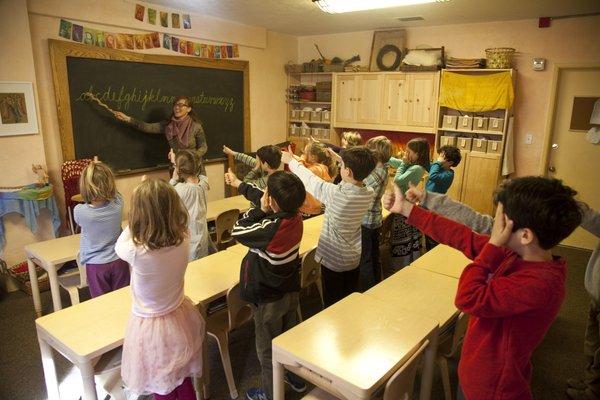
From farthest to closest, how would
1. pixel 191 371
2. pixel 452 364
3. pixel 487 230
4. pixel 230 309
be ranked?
pixel 452 364
pixel 230 309
pixel 191 371
pixel 487 230

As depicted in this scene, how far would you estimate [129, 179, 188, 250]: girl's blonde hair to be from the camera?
1.65 m

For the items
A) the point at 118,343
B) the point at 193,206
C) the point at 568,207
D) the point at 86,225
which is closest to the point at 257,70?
the point at 193,206

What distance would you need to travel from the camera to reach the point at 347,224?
2441 mm

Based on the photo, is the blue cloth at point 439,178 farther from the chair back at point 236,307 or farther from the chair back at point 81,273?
the chair back at point 81,273

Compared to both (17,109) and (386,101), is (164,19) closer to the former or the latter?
(17,109)

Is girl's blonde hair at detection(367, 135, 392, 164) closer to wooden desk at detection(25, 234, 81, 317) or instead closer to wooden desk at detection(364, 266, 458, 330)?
wooden desk at detection(364, 266, 458, 330)

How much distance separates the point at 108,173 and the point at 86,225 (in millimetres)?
342

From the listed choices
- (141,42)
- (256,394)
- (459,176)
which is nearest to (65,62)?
(141,42)

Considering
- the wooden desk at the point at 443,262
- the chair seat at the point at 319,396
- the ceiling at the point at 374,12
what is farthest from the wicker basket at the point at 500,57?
the chair seat at the point at 319,396

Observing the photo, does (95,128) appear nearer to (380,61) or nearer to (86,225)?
(86,225)

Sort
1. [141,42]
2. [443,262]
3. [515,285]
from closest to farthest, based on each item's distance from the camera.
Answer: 1. [515,285]
2. [443,262]
3. [141,42]

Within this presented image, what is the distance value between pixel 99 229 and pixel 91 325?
2.69ft

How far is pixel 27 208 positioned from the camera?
12.2ft

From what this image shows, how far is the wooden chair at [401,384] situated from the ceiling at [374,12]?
3.74 metres
